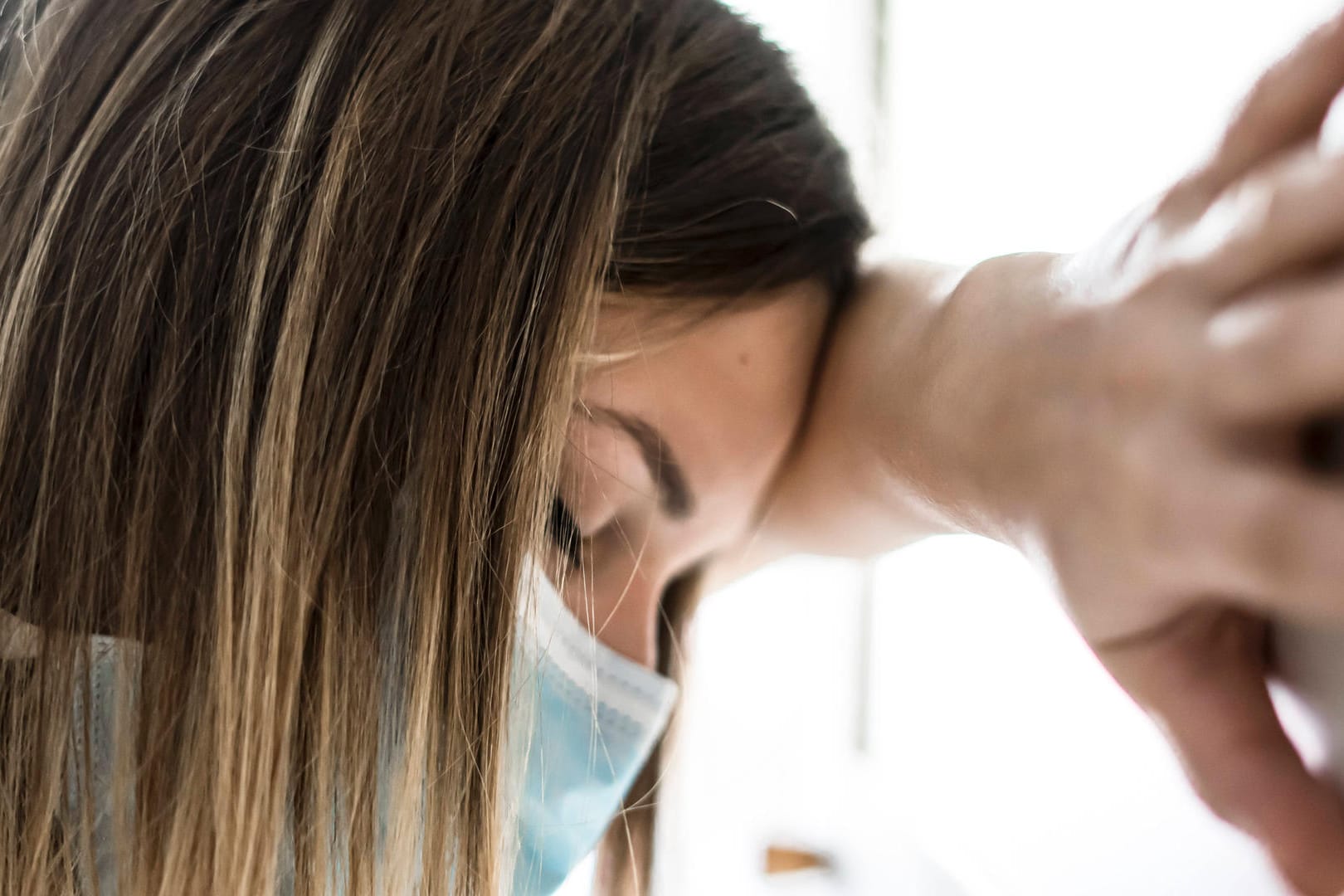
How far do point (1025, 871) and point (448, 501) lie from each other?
44 centimetres

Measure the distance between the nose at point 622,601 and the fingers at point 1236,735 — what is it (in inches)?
9.6

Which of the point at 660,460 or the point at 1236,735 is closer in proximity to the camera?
the point at 1236,735

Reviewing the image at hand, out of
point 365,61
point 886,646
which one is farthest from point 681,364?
point 886,646

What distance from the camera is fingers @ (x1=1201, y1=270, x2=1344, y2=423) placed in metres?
0.16

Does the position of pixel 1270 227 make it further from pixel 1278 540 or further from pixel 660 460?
pixel 660 460

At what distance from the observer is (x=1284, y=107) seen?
0.64ft

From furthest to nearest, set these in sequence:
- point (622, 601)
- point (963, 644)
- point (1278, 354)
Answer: point (963, 644) < point (622, 601) < point (1278, 354)

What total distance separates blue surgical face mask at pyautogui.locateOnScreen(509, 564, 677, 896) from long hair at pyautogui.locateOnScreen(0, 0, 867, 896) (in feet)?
0.26

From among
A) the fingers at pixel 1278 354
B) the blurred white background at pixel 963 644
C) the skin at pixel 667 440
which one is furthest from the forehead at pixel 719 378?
the fingers at pixel 1278 354

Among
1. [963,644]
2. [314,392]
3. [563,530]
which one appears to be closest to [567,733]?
[563,530]

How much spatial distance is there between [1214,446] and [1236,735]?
0.33 ft

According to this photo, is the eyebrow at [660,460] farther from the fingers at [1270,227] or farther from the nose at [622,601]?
the fingers at [1270,227]

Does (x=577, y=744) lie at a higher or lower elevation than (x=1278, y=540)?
lower

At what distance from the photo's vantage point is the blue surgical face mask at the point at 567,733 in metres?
0.40
